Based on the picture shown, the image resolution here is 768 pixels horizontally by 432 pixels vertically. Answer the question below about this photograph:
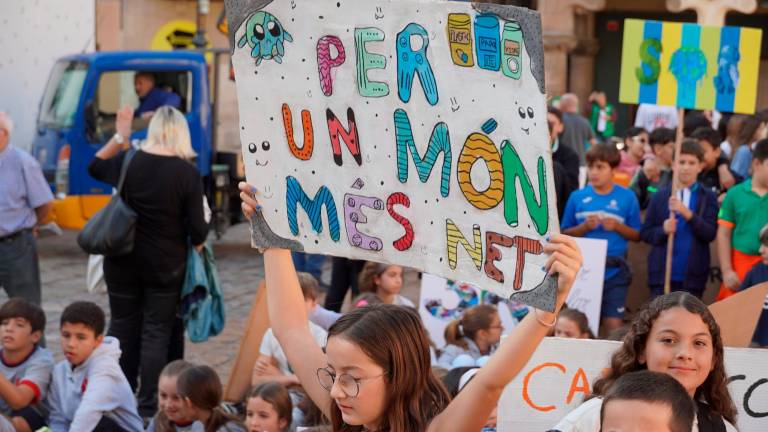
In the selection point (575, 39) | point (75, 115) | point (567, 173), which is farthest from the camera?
point (575, 39)

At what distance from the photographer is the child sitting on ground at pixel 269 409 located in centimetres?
573

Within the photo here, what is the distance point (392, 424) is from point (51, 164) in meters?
10.9

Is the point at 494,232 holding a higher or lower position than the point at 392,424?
higher

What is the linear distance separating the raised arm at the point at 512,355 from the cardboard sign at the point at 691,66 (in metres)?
5.24

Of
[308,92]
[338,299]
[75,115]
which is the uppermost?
[308,92]

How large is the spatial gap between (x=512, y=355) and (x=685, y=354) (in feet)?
2.94

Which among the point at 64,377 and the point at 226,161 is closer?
the point at 64,377

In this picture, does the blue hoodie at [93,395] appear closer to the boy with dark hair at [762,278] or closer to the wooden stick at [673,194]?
the wooden stick at [673,194]

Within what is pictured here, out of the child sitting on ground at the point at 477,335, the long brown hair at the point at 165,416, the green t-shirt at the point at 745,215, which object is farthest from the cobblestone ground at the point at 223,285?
the green t-shirt at the point at 745,215

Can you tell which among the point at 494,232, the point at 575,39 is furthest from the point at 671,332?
the point at 575,39

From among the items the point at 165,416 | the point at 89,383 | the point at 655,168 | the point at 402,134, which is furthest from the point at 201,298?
the point at 402,134

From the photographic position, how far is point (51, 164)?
13.4 m

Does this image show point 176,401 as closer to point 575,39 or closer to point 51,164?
point 51,164

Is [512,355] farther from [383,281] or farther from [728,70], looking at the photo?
[728,70]
